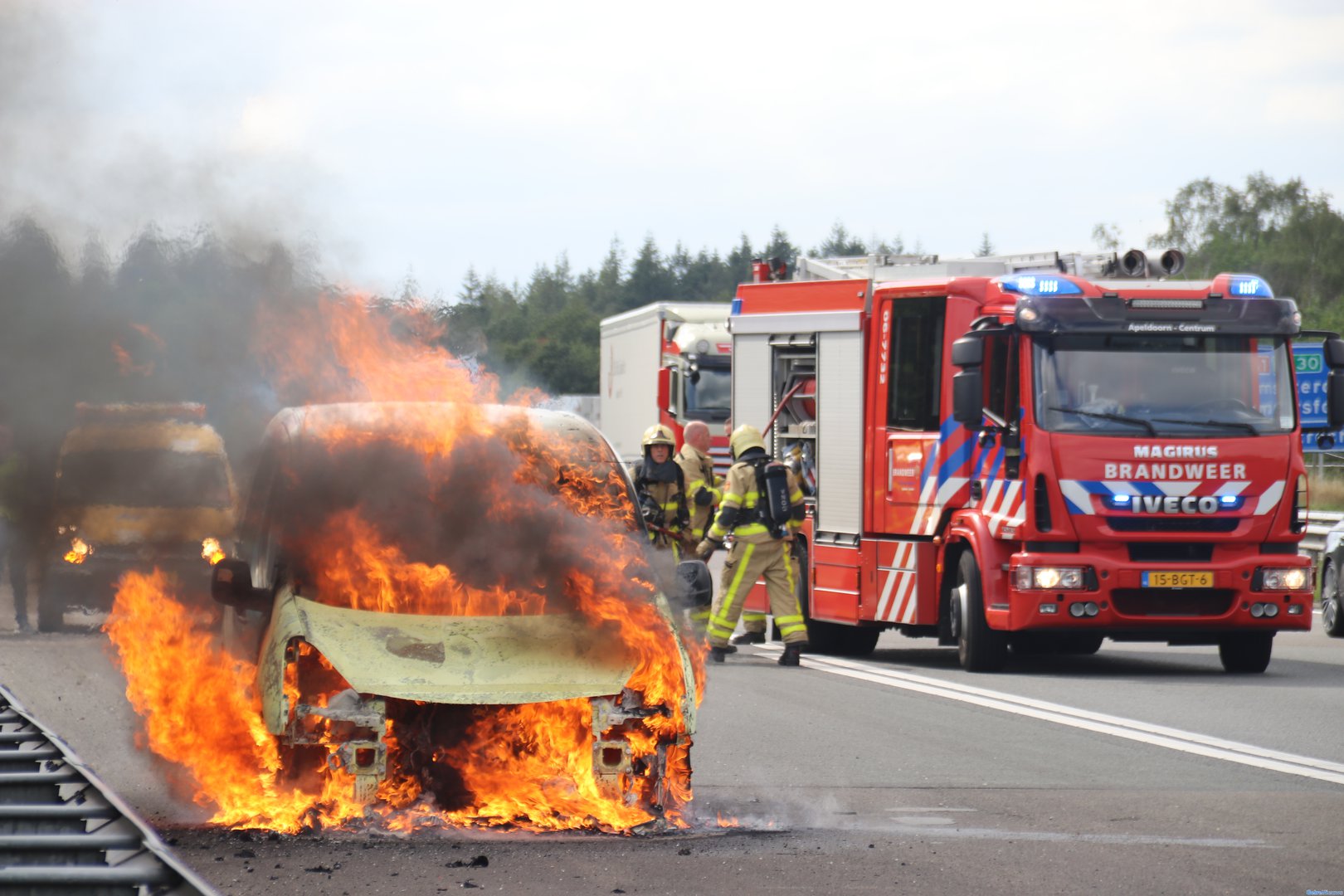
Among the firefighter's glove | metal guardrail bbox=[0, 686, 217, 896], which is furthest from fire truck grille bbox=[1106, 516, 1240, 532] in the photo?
metal guardrail bbox=[0, 686, 217, 896]

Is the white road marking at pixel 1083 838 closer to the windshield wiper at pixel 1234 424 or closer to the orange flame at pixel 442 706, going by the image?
the orange flame at pixel 442 706

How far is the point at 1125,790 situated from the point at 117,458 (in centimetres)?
648

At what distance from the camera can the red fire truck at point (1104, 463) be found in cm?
1486

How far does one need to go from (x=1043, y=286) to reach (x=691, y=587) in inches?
296

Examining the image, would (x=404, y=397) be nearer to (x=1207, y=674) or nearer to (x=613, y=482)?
(x=613, y=482)

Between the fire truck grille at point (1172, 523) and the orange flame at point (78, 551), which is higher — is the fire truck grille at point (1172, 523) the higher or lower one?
the higher one

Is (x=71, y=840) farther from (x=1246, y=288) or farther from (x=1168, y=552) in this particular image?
(x=1246, y=288)

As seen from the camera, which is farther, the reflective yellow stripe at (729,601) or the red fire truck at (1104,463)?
the reflective yellow stripe at (729,601)

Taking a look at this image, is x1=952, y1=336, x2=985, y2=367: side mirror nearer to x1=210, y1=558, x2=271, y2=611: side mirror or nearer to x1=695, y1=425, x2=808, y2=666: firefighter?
x1=695, y1=425, x2=808, y2=666: firefighter

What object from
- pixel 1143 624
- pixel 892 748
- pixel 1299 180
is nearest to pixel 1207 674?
pixel 1143 624

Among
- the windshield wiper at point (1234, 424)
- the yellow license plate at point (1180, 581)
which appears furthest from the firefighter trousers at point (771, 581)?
the windshield wiper at point (1234, 424)

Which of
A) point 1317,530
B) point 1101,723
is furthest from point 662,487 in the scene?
point 1317,530

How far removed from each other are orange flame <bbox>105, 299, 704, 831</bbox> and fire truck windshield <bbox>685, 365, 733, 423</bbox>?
909 inches

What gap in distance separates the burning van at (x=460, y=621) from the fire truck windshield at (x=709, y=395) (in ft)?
77.1
